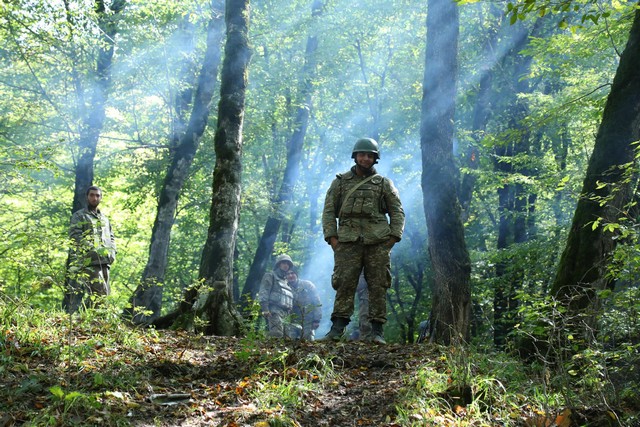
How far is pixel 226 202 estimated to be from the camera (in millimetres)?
9078

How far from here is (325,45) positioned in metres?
23.0

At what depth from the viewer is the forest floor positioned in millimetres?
3961

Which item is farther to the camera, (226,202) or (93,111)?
(93,111)

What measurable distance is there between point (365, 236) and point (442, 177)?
4.30 feet

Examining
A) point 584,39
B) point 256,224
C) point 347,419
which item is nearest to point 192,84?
point 256,224

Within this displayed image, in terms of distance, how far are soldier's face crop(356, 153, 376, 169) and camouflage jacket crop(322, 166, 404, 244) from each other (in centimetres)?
16

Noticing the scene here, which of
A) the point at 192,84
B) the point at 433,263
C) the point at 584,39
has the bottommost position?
the point at 433,263

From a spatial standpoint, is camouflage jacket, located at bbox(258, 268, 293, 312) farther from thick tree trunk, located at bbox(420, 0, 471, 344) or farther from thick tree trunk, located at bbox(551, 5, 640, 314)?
thick tree trunk, located at bbox(551, 5, 640, 314)

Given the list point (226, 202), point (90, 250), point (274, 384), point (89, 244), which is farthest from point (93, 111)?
point (274, 384)

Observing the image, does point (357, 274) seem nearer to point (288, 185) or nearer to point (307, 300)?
point (307, 300)

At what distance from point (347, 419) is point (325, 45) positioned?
2012 centimetres

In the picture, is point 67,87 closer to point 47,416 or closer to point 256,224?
point 256,224

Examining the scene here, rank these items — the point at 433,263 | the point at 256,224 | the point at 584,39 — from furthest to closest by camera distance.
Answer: the point at 256,224 < the point at 584,39 < the point at 433,263

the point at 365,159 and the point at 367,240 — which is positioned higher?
the point at 365,159
